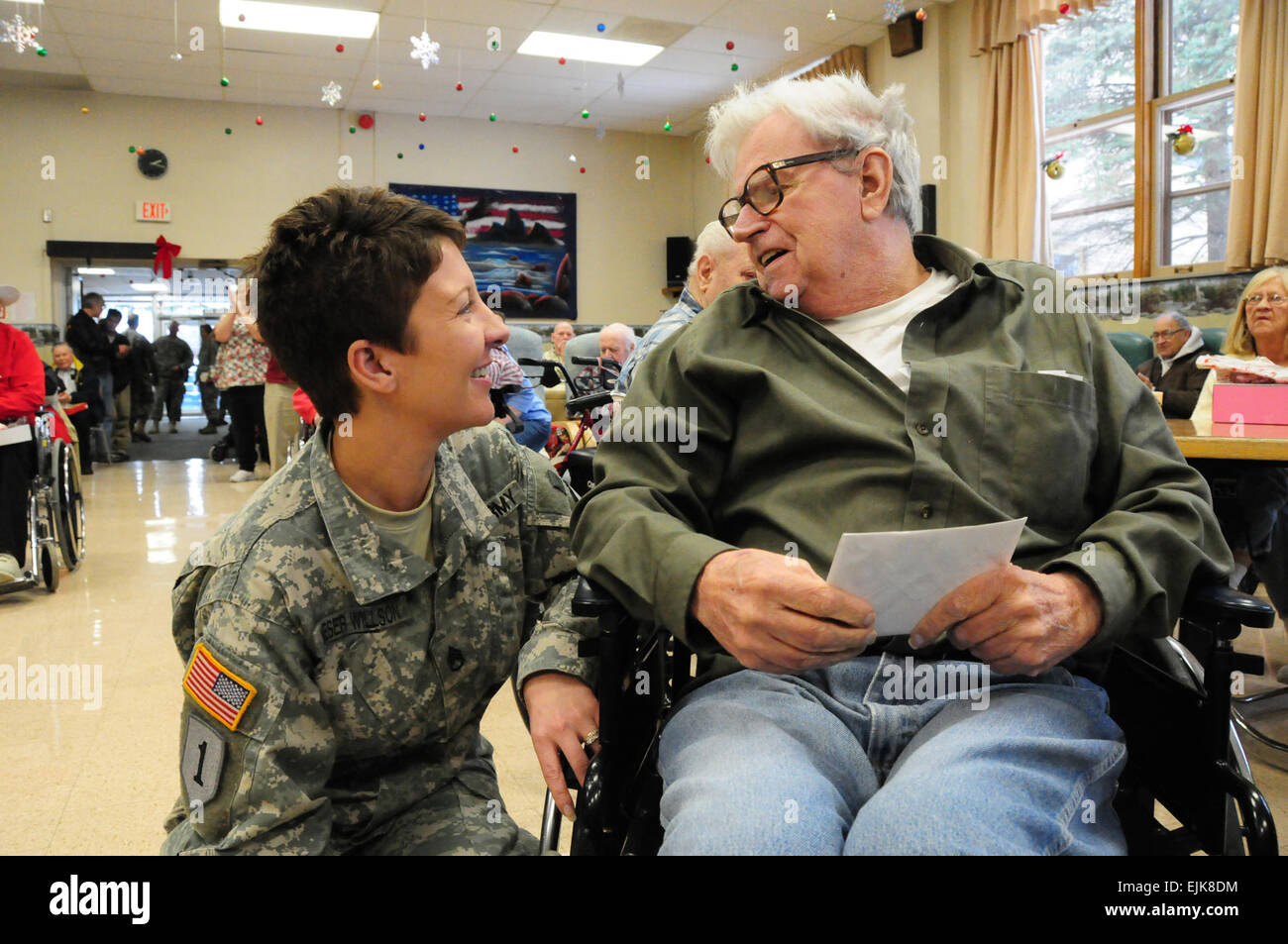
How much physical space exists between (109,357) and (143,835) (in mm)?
7838

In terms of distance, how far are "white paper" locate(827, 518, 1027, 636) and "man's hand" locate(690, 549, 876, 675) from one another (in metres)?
0.02

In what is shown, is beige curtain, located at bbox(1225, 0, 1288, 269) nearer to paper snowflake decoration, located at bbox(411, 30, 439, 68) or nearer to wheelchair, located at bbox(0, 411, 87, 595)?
paper snowflake decoration, located at bbox(411, 30, 439, 68)

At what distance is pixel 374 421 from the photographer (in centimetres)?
105

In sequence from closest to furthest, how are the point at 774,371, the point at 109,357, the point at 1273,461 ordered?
the point at 774,371 → the point at 1273,461 → the point at 109,357

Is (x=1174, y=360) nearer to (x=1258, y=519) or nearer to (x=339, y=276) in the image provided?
(x=1258, y=519)

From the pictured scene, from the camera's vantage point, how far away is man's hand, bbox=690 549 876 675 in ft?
2.76

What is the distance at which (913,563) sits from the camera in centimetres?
79

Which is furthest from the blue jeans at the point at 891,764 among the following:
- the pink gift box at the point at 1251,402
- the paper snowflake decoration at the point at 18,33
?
the paper snowflake decoration at the point at 18,33

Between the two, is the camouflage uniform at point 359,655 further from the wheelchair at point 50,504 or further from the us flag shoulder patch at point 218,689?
the wheelchair at point 50,504

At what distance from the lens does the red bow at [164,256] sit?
8.23 metres

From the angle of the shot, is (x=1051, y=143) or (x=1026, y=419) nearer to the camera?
(x=1026, y=419)

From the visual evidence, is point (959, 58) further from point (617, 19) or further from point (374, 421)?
point (374, 421)

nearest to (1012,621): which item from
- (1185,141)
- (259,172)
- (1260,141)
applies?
(1260,141)

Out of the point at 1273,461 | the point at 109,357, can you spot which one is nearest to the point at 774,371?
the point at 1273,461
